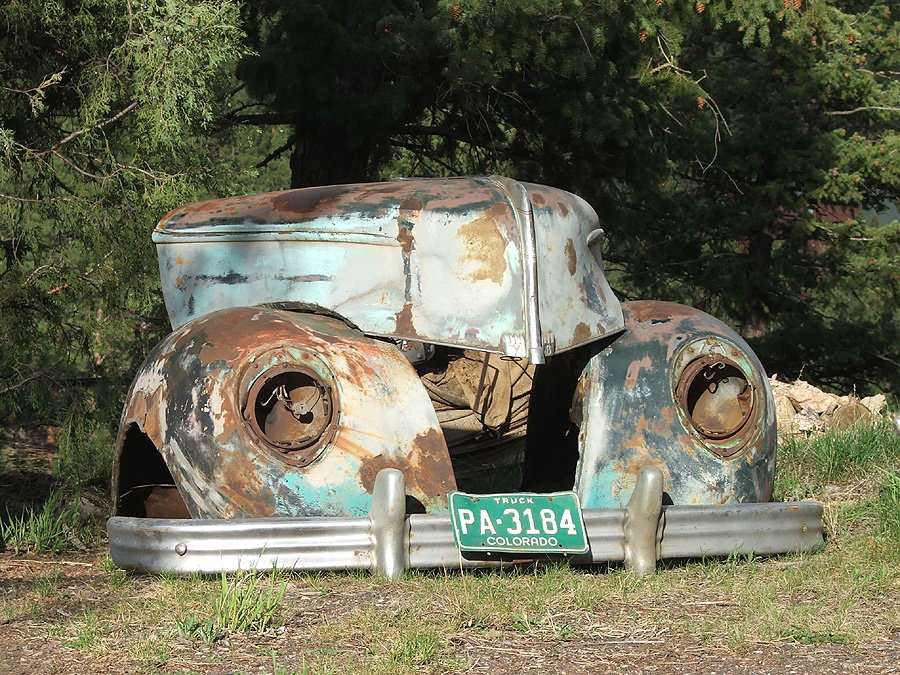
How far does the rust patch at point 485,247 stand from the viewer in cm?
484

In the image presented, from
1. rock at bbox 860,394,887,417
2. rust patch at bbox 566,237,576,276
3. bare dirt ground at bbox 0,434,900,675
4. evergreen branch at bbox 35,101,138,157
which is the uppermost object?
evergreen branch at bbox 35,101,138,157

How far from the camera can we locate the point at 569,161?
1016 centimetres

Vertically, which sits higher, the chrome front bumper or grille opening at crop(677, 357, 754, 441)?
grille opening at crop(677, 357, 754, 441)

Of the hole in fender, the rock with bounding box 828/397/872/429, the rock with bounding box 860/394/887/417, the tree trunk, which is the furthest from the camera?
the tree trunk

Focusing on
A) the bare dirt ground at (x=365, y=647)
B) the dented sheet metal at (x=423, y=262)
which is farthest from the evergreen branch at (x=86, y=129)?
the bare dirt ground at (x=365, y=647)

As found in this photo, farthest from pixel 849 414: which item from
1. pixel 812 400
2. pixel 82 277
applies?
pixel 82 277

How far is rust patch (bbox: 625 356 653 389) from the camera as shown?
16.5 ft

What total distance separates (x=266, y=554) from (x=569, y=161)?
21.4 feet

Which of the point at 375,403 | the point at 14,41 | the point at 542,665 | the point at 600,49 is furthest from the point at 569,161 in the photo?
the point at 542,665

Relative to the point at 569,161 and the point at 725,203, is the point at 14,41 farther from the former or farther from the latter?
the point at 725,203

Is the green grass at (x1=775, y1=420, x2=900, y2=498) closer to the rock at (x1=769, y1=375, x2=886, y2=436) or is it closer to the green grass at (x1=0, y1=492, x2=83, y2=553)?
the rock at (x1=769, y1=375, x2=886, y2=436)

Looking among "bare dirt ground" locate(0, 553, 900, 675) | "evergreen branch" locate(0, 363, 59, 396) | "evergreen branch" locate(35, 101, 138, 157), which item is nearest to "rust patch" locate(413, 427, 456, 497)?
"bare dirt ground" locate(0, 553, 900, 675)

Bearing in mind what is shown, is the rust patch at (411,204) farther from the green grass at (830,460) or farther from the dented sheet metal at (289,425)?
the green grass at (830,460)

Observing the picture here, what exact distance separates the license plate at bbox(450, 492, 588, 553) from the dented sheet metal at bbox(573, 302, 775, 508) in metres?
0.52
